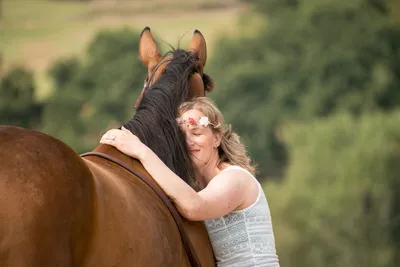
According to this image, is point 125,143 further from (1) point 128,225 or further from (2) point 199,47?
(2) point 199,47

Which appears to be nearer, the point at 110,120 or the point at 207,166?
the point at 207,166

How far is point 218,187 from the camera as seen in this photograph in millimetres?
4043

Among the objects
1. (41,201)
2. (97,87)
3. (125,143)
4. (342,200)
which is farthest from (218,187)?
(97,87)

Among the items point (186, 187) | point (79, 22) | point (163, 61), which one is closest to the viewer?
point (186, 187)

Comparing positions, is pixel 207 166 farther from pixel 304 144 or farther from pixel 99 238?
pixel 304 144

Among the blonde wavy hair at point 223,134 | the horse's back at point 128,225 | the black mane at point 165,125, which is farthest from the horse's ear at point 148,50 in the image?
the horse's back at point 128,225

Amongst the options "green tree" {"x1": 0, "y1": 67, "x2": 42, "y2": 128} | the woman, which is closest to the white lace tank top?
the woman

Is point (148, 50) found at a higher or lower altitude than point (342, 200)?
lower

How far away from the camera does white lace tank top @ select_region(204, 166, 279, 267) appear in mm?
4137

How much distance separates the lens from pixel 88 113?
59.0 meters

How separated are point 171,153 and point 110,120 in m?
52.7

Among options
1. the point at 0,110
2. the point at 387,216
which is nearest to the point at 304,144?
the point at 387,216

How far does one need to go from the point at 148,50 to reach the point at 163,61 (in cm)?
26

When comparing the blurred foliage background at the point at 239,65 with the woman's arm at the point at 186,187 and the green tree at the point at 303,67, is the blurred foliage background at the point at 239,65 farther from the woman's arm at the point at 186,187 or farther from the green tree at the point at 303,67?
the woman's arm at the point at 186,187
